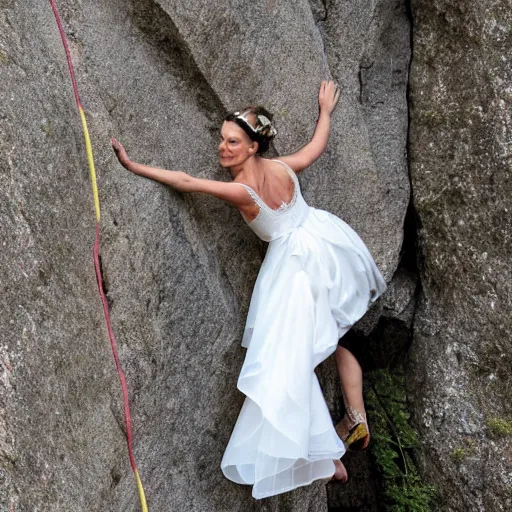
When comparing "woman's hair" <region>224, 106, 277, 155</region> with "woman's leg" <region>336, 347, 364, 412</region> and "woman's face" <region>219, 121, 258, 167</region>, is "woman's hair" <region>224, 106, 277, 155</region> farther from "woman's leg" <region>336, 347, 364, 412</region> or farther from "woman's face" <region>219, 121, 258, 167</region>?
"woman's leg" <region>336, 347, 364, 412</region>

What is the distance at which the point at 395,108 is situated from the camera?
5.39 m

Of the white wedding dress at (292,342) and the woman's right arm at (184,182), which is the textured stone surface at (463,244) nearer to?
the white wedding dress at (292,342)

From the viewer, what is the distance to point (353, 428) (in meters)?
4.64

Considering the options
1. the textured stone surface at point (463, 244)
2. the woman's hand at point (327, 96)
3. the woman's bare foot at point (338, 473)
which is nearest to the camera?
the woman's bare foot at point (338, 473)

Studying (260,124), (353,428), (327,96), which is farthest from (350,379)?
(327,96)

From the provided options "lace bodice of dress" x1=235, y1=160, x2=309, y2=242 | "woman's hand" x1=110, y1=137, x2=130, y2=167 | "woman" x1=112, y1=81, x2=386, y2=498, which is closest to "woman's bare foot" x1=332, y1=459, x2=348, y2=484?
"woman" x1=112, y1=81, x2=386, y2=498

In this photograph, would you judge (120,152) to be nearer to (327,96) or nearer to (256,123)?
(256,123)

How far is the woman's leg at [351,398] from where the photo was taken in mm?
4613

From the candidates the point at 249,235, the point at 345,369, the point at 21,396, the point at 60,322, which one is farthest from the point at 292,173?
the point at 21,396

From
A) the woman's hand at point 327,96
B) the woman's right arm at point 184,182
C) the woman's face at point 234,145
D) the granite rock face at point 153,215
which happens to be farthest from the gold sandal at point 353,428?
the woman's hand at point 327,96

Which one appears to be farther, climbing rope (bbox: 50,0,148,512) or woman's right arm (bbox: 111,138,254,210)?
woman's right arm (bbox: 111,138,254,210)

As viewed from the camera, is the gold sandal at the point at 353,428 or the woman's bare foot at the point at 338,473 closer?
the woman's bare foot at the point at 338,473

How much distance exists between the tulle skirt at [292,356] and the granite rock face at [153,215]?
20 cm

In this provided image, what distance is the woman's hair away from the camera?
4.14 metres
